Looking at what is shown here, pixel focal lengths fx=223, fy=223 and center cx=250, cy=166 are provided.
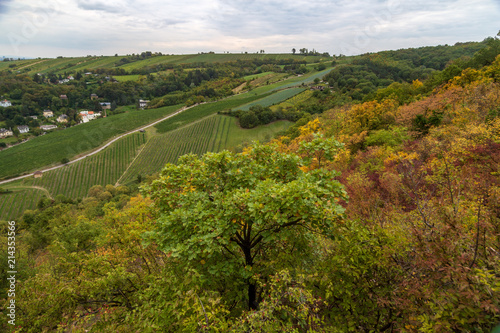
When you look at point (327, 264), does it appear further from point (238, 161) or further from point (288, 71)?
point (288, 71)

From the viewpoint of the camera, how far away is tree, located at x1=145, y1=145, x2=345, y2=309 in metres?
5.93

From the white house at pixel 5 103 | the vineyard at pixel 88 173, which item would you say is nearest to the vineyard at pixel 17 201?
the vineyard at pixel 88 173

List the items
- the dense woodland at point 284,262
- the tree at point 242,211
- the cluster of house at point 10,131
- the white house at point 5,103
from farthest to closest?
the white house at point 5,103, the cluster of house at point 10,131, the tree at point 242,211, the dense woodland at point 284,262

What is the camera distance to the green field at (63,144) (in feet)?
251

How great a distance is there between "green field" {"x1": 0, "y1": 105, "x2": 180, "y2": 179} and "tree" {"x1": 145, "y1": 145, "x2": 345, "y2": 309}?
3795 inches

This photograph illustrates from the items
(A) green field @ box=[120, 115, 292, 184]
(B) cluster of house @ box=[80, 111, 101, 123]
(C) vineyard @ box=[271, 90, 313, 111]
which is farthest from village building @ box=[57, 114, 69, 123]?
(C) vineyard @ box=[271, 90, 313, 111]

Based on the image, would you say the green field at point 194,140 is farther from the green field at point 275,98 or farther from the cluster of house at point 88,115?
the cluster of house at point 88,115

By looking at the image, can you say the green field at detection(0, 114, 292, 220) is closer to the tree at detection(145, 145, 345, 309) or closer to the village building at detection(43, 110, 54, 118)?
the tree at detection(145, 145, 345, 309)

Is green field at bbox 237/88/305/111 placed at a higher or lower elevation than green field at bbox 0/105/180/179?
higher

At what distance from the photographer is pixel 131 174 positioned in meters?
73.2

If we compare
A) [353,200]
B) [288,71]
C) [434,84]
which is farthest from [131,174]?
[288,71]

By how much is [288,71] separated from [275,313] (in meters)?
178

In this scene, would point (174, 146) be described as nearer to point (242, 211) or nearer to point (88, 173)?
point (88, 173)

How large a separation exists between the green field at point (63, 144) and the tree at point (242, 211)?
96391 mm
